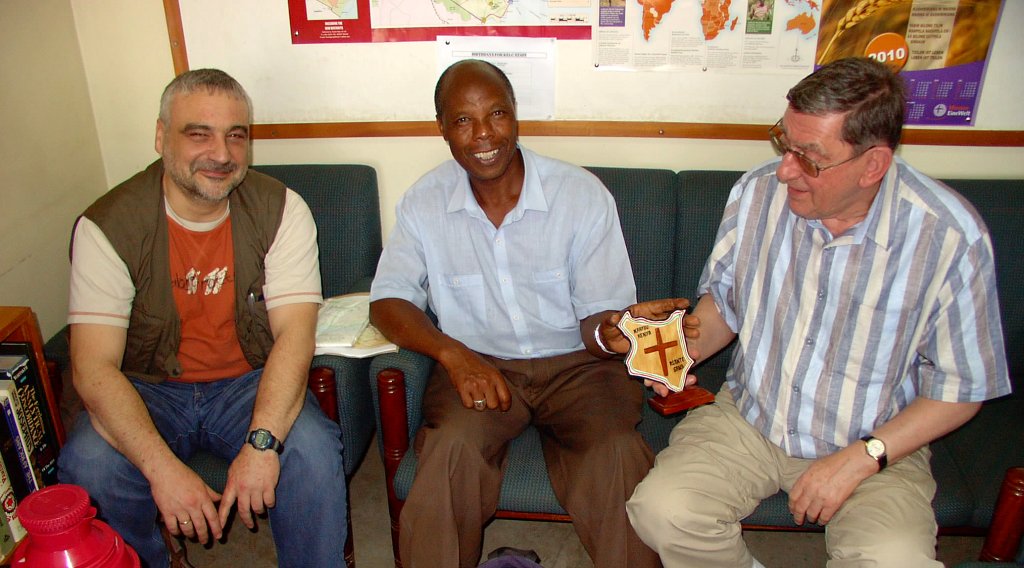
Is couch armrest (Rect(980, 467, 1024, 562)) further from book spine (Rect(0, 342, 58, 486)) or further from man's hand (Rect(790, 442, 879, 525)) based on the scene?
book spine (Rect(0, 342, 58, 486))

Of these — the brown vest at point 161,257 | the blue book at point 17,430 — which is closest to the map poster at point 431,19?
the brown vest at point 161,257

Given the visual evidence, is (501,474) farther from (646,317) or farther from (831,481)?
(831,481)

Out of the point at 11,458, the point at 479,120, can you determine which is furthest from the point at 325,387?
the point at 479,120

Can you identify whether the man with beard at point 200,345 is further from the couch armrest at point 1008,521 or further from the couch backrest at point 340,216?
the couch armrest at point 1008,521

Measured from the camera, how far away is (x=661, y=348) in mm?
1850

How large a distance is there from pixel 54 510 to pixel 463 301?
1285 millimetres

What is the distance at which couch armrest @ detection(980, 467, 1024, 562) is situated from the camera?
165cm

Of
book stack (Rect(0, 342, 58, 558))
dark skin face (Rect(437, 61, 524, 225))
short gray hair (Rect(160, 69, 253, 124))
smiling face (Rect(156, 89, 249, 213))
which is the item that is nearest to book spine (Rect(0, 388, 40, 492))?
book stack (Rect(0, 342, 58, 558))

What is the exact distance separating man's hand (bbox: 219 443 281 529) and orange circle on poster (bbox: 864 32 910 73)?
230cm

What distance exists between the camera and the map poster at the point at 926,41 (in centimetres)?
240

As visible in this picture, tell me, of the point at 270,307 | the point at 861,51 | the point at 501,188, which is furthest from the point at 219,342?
the point at 861,51

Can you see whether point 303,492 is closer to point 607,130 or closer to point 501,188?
point 501,188

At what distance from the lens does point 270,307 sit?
2072 mm

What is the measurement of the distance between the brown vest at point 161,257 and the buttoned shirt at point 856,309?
4.23 ft
